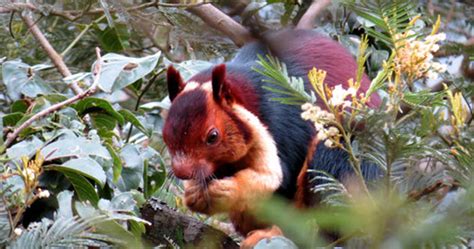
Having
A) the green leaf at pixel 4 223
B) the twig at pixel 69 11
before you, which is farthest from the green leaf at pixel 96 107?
the green leaf at pixel 4 223

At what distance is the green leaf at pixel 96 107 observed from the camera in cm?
221

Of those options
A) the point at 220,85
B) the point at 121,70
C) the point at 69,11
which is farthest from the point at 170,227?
the point at 69,11

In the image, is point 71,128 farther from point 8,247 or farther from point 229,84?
point 8,247

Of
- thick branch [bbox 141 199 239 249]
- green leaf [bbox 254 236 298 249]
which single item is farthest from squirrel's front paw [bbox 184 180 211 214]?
green leaf [bbox 254 236 298 249]

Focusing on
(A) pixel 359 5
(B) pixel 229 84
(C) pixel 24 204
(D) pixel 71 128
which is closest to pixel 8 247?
(C) pixel 24 204

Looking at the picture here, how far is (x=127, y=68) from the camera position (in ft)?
8.09

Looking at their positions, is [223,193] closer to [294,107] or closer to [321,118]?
[294,107]

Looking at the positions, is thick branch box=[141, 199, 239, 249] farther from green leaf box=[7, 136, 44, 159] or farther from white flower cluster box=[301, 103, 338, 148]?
white flower cluster box=[301, 103, 338, 148]

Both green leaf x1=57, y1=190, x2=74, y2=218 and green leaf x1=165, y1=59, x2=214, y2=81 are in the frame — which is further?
green leaf x1=165, y1=59, x2=214, y2=81

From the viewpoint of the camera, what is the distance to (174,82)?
2291 mm

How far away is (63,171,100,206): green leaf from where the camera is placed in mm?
1908

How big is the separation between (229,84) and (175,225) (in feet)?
1.33

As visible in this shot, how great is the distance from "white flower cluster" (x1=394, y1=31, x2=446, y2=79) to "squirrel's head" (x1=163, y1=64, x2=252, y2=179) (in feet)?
2.99

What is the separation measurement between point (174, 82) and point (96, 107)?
21cm
